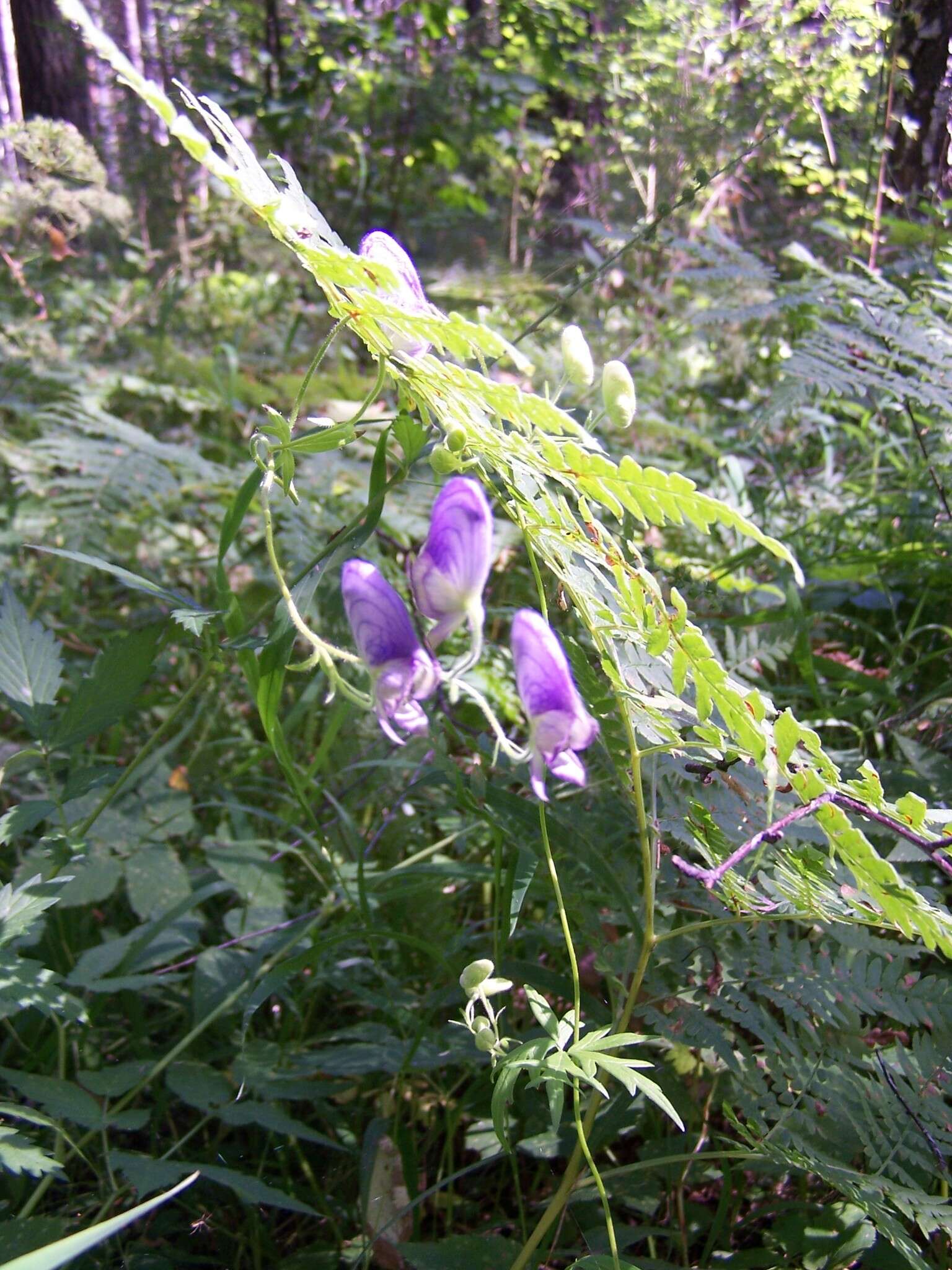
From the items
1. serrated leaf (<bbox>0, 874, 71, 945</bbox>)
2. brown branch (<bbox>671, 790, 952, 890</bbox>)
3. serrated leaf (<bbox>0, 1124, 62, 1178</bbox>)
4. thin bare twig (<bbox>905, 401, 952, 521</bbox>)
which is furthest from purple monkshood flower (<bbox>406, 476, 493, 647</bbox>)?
thin bare twig (<bbox>905, 401, 952, 521</bbox>)

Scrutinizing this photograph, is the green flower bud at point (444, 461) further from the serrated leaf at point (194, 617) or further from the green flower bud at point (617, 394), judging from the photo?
the serrated leaf at point (194, 617)

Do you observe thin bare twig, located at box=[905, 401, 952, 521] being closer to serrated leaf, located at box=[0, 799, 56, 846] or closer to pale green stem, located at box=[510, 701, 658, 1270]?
pale green stem, located at box=[510, 701, 658, 1270]

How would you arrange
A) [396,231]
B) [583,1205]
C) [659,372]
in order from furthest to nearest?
[396,231]
[659,372]
[583,1205]

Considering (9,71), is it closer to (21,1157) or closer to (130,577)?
(130,577)

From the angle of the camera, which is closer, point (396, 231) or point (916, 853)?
point (916, 853)

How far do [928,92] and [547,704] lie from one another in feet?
9.47

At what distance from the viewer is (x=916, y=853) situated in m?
1.15

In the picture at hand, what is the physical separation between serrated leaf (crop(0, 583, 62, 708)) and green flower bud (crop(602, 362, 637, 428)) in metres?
0.77

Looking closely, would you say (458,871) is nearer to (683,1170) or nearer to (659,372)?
(683,1170)

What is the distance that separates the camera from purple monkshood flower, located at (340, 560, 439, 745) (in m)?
0.78

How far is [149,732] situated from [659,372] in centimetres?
215

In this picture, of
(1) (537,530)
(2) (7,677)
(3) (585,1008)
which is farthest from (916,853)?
(2) (7,677)

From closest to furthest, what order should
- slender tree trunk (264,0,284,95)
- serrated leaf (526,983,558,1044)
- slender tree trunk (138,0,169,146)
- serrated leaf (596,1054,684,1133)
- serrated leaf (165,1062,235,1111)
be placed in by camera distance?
serrated leaf (596,1054,684,1133) < serrated leaf (526,983,558,1044) < serrated leaf (165,1062,235,1111) < slender tree trunk (264,0,284,95) < slender tree trunk (138,0,169,146)

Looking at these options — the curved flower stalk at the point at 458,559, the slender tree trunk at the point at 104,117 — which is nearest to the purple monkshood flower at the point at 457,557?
the curved flower stalk at the point at 458,559
